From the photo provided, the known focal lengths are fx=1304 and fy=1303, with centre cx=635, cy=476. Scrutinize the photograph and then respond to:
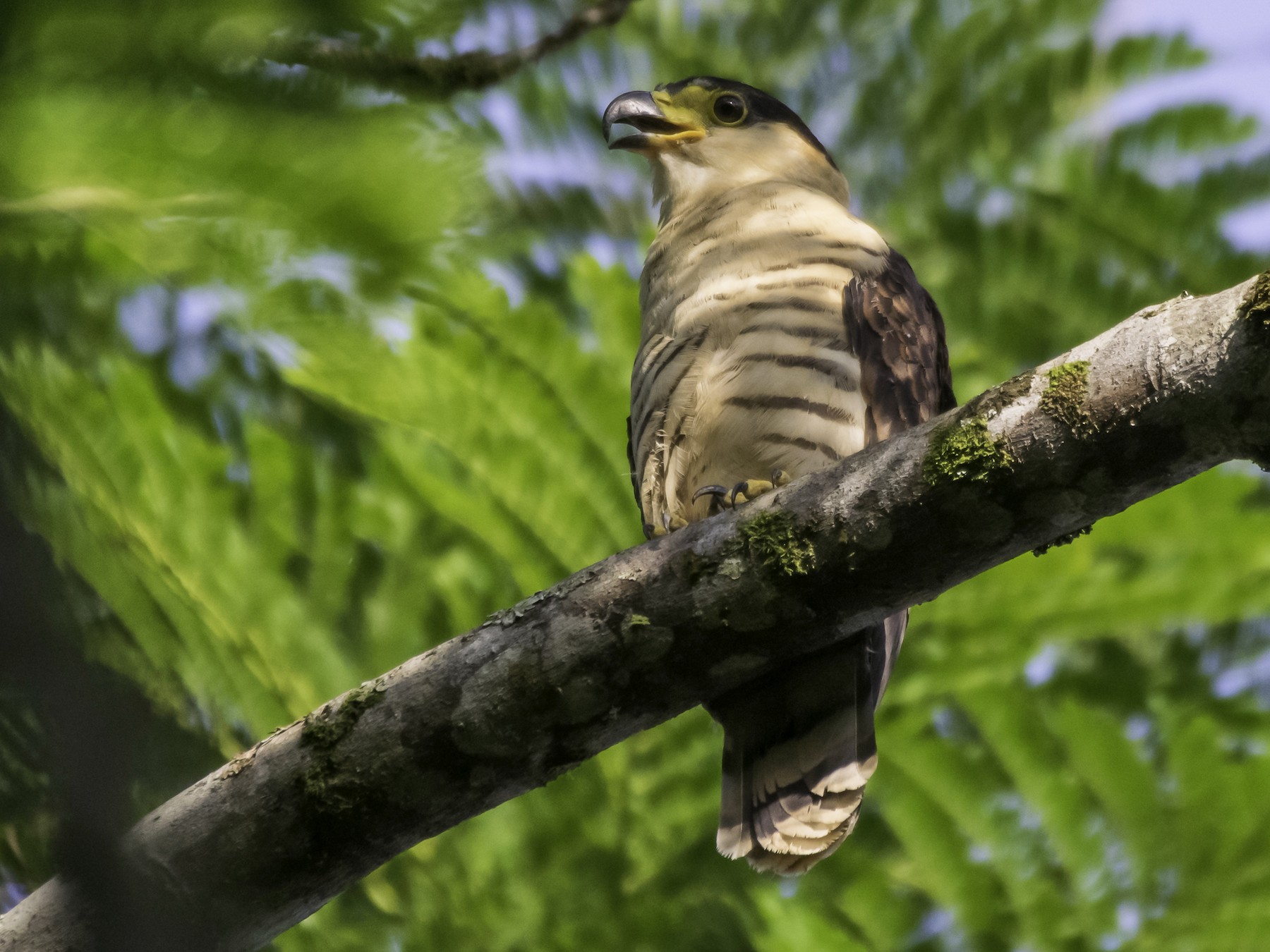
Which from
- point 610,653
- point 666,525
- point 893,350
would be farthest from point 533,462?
point 610,653

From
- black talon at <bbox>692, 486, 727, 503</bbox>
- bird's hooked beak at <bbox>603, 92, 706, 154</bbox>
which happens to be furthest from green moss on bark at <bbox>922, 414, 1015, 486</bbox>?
bird's hooked beak at <bbox>603, 92, 706, 154</bbox>

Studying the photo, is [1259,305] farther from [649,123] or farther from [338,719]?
[649,123]

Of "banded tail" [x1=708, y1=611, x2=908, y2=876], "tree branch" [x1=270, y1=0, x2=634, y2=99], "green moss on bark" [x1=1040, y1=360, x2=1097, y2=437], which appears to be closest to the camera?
"green moss on bark" [x1=1040, y1=360, x2=1097, y2=437]

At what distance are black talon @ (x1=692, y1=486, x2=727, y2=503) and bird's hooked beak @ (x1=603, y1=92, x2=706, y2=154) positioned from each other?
151cm

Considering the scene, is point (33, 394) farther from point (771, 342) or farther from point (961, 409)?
point (961, 409)

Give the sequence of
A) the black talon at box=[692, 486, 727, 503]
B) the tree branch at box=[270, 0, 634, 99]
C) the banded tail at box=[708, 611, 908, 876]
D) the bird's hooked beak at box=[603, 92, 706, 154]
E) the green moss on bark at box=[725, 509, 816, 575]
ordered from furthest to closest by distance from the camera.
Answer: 1. the bird's hooked beak at box=[603, 92, 706, 154]
2. the tree branch at box=[270, 0, 634, 99]
3. the black talon at box=[692, 486, 727, 503]
4. the banded tail at box=[708, 611, 908, 876]
5. the green moss on bark at box=[725, 509, 816, 575]

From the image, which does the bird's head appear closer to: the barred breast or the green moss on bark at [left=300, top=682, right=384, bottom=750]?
the barred breast

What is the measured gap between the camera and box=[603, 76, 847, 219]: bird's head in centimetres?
436

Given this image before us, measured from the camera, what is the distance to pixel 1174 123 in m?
4.02

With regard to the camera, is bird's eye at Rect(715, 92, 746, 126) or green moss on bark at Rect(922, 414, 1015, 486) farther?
bird's eye at Rect(715, 92, 746, 126)

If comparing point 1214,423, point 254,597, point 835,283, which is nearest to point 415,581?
point 254,597

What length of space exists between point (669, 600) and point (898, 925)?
1.46 meters

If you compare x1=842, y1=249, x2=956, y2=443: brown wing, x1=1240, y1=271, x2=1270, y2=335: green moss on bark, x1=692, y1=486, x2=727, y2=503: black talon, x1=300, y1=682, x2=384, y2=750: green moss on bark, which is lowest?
x1=1240, y1=271, x2=1270, y2=335: green moss on bark

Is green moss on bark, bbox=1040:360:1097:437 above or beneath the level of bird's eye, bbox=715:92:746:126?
beneath
